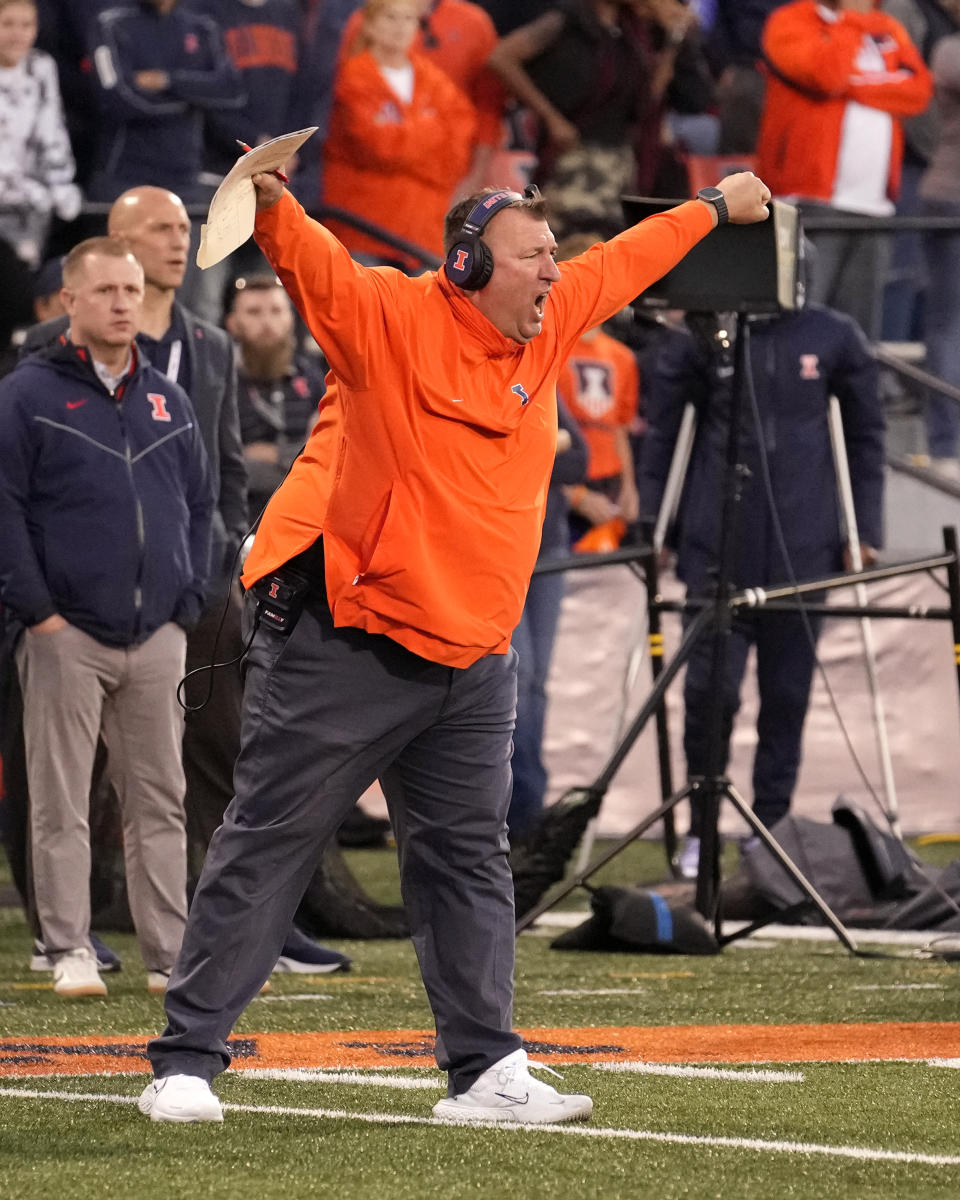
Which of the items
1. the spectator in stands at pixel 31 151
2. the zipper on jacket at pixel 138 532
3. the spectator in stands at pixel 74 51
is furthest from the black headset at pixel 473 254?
the spectator in stands at pixel 74 51

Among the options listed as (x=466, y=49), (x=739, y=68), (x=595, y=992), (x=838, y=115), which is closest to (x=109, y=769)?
(x=595, y=992)

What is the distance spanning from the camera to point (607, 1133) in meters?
4.34

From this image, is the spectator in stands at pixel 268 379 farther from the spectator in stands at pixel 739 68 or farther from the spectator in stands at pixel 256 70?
the spectator in stands at pixel 739 68

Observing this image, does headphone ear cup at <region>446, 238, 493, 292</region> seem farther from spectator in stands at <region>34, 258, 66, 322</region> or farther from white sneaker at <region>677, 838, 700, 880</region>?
white sneaker at <region>677, 838, 700, 880</region>

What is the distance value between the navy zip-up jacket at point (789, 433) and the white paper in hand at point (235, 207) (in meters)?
5.34

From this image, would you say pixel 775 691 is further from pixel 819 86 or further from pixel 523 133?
pixel 523 133

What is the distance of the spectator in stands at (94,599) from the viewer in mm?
6531

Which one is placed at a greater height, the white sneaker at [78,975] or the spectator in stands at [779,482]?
the spectator in stands at [779,482]

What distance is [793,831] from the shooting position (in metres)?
8.46

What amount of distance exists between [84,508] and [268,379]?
2.89m

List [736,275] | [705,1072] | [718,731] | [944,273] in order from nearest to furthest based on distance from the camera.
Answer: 1. [705,1072]
2. [736,275]
3. [718,731]
4. [944,273]

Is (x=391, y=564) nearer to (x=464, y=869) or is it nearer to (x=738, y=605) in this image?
(x=464, y=869)

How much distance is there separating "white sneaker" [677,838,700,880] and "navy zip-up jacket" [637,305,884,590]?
104 cm

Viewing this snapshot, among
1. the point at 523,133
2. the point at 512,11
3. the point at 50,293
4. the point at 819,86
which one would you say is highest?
the point at 512,11
